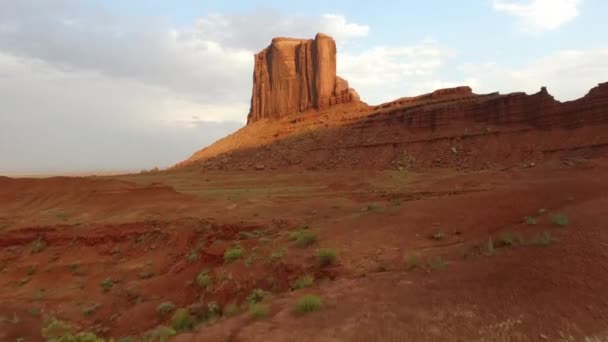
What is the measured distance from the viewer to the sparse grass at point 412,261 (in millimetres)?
6734

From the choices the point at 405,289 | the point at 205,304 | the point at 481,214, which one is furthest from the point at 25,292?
the point at 481,214

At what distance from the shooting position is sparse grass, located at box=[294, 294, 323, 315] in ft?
17.7

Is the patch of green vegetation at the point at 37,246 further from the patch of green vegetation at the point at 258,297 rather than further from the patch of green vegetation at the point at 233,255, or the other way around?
the patch of green vegetation at the point at 258,297

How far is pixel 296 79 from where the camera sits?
6122 centimetres

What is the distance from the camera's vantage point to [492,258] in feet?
21.1

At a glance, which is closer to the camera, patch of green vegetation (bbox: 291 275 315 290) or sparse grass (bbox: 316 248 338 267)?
patch of green vegetation (bbox: 291 275 315 290)

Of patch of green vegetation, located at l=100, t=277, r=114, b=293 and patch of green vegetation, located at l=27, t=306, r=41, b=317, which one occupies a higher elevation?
patch of green vegetation, located at l=100, t=277, r=114, b=293

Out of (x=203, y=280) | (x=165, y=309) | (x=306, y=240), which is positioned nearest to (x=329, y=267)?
(x=306, y=240)

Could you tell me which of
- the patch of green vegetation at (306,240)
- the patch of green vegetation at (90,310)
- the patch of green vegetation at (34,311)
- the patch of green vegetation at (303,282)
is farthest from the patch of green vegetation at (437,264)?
the patch of green vegetation at (34,311)

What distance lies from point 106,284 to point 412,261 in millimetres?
8518

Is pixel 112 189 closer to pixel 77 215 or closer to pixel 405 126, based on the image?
pixel 77 215

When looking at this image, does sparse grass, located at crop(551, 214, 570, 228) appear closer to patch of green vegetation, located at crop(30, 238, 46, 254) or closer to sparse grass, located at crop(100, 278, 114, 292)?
sparse grass, located at crop(100, 278, 114, 292)

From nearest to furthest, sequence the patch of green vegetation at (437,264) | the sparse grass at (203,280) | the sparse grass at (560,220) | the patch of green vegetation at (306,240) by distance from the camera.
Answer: the patch of green vegetation at (437,264) → the sparse grass at (560,220) → the sparse grass at (203,280) → the patch of green vegetation at (306,240)

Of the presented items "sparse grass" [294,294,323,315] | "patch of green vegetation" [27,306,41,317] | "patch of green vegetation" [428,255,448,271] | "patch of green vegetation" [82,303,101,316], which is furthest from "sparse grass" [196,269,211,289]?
"patch of green vegetation" [428,255,448,271]
